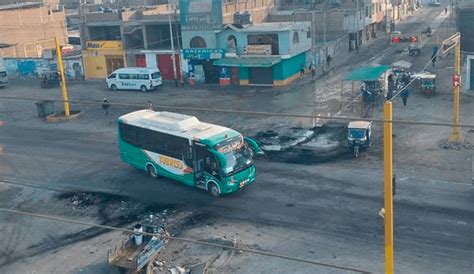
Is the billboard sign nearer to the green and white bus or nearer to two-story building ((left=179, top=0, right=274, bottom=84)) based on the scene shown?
two-story building ((left=179, top=0, right=274, bottom=84))

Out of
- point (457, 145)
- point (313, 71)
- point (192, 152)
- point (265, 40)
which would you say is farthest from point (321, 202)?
point (313, 71)

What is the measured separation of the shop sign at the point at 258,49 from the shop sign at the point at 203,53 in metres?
2.14

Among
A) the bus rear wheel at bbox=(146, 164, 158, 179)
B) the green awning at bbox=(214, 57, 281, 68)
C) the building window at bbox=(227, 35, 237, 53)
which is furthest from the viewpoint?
the building window at bbox=(227, 35, 237, 53)

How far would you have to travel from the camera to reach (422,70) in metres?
43.6

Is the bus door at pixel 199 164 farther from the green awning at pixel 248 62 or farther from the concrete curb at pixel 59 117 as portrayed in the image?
the green awning at pixel 248 62

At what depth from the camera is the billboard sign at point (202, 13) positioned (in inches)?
1722

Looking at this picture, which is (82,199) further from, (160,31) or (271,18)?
(271,18)

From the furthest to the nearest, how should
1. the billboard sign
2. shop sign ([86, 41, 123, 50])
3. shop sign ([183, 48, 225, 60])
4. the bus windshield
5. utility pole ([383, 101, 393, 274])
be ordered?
shop sign ([86, 41, 123, 50]) → shop sign ([183, 48, 225, 60]) → the billboard sign → the bus windshield → utility pole ([383, 101, 393, 274])

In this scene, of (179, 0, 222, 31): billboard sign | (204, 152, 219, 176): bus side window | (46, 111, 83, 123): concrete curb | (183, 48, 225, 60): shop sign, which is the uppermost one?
(179, 0, 222, 31): billboard sign

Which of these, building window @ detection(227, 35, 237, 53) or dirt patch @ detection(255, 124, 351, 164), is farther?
building window @ detection(227, 35, 237, 53)

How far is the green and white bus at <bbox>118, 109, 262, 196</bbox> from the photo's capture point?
21766 millimetres

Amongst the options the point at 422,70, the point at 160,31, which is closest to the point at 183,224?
the point at 422,70

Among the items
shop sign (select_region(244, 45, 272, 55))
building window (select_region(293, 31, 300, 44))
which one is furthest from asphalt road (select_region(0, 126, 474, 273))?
building window (select_region(293, 31, 300, 44))

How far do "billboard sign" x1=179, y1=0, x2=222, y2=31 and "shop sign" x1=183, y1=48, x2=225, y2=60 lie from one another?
1.72 metres
